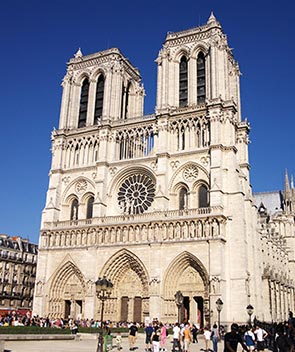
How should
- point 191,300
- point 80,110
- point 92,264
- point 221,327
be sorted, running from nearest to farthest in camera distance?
1. point 221,327
2. point 191,300
3. point 92,264
4. point 80,110

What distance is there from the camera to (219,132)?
34.6 meters

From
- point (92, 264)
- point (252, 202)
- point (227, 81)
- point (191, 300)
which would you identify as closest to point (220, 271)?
point (191, 300)

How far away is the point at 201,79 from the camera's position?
38750 mm

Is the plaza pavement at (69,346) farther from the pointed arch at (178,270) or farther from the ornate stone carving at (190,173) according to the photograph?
the ornate stone carving at (190,173)

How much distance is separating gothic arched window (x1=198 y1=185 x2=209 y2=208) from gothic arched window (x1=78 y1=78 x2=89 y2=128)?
14212 millimetres

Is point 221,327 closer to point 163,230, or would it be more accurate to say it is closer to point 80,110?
point 163,230

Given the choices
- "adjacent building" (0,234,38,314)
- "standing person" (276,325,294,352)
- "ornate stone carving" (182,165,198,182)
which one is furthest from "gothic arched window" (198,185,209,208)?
"adjacent building" (0,234,38,314)

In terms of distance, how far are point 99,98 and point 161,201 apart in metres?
14.0

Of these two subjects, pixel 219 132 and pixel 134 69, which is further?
pixel 134 69

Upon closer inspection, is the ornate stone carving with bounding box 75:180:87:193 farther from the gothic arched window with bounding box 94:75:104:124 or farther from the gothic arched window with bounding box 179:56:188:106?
the gothic arched window with bounding box 179:56:188:106

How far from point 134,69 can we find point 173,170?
14947 millimetres

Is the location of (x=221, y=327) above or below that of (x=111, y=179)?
A: below

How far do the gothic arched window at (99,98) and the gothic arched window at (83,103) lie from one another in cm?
120

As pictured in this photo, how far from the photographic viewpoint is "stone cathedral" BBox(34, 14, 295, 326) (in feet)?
106
